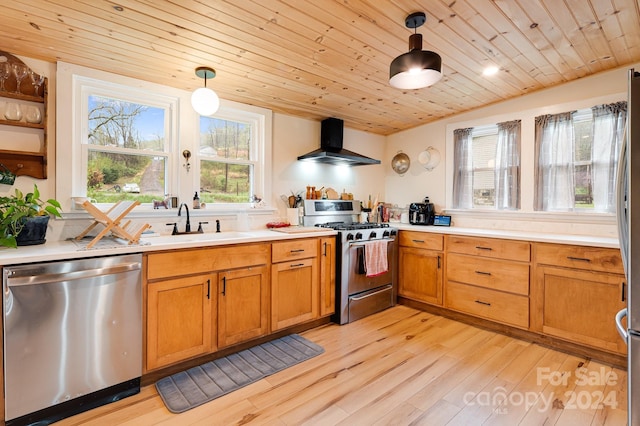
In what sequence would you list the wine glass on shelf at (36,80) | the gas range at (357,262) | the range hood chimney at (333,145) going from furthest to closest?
1. the range hood chimney at (333,145)
2. the gas range at (357,262)
3. the wine glass on shelf at (36,80)

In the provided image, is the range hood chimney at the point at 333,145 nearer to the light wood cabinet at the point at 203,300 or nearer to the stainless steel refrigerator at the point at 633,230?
the light wood cabinet at the point at 203,300

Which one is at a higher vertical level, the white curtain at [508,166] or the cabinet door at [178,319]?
the white curtain at [508,166]

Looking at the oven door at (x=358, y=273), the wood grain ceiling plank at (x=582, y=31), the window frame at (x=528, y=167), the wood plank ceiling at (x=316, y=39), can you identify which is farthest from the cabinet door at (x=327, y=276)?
the wood grain ceiling plank at (x=582, y=31)

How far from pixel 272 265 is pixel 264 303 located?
0.32m

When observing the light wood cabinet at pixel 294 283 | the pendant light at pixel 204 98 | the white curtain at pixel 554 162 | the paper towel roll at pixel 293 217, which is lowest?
the light wood cabinet at pixel 294 283

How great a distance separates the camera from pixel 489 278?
2994 millimetres

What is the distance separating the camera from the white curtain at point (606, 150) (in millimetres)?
2732

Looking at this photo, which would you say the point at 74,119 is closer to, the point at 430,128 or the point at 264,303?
the point at 264,303

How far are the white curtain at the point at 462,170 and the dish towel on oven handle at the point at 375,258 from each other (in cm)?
118

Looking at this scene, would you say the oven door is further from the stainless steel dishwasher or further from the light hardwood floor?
the stainless steel dishwasher

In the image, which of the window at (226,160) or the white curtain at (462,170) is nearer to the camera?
the window at (226,160)

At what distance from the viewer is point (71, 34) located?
76.7 inches

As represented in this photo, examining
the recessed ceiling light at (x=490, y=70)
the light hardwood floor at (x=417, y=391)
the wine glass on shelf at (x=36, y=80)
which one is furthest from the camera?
the recessed ceiling light at (x=490, y=70)

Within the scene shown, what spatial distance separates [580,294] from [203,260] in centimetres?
293
